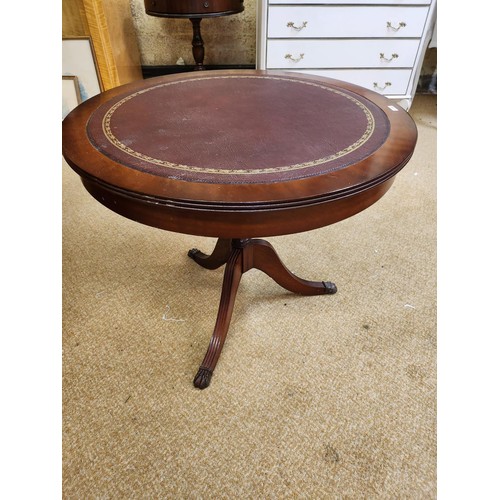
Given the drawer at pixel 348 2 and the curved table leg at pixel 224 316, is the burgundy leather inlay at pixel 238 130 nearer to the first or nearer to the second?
the curved table leg at pixel 224 316

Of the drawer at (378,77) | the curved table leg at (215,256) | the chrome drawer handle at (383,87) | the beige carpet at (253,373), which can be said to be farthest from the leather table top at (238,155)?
the chrome drawer handle at (383,87)

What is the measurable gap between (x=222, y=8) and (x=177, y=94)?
1528 millimetres

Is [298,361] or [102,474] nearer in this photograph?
[102,474]

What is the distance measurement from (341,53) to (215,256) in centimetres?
161

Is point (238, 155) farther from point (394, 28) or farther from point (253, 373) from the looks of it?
point (394, 28)

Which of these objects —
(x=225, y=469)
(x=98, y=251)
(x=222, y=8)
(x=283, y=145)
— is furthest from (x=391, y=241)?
(x=222, y=8)

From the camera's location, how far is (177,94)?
3.61 ft

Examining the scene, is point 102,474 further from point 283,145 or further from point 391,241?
point 391,241

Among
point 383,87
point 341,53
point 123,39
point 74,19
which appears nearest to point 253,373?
point 341,53

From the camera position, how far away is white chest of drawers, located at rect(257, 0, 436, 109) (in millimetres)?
2070

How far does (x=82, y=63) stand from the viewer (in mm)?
2322

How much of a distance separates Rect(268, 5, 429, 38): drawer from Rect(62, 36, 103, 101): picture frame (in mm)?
1103

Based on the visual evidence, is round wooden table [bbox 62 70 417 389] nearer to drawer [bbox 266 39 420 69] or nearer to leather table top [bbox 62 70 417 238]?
leather table top [bbox 62 70 417 238]

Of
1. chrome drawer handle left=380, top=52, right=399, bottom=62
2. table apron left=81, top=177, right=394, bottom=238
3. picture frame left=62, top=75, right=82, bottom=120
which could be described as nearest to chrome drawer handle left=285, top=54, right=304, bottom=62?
chrome drawer handle left=380, top=52, right=399, bottom=62
